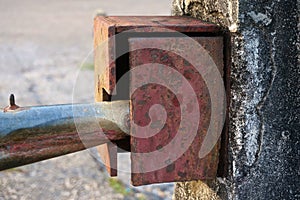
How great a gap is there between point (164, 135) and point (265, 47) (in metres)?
0.21

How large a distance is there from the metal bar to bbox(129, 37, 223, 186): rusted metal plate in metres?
0.03

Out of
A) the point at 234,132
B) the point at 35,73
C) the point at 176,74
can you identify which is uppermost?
the point at 176,74

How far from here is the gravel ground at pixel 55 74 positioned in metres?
3.02

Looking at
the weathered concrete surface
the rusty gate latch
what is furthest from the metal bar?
the weathered concrete surface

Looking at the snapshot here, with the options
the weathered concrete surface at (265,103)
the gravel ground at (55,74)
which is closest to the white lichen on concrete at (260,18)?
the weathered concrete surface at (265,103)

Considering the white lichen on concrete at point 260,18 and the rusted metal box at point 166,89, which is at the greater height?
the white lichen on concrete at point 260,18

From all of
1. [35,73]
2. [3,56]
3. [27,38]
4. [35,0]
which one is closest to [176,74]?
[35,73]

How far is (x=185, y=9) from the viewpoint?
3.36ft

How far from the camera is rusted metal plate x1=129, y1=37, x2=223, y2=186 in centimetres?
81

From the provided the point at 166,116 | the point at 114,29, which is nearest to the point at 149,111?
the point at 166,116

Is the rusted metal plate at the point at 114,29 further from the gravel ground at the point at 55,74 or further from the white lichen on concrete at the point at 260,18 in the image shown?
the gravel ground at the point at 55,74

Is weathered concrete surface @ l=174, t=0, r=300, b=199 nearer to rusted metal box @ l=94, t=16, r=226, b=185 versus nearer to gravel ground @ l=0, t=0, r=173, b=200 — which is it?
rusted metal box @ l=94, t=16, r=226, b=185

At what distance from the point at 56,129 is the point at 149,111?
0.47ft

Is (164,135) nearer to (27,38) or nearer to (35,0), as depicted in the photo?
(27,38)
